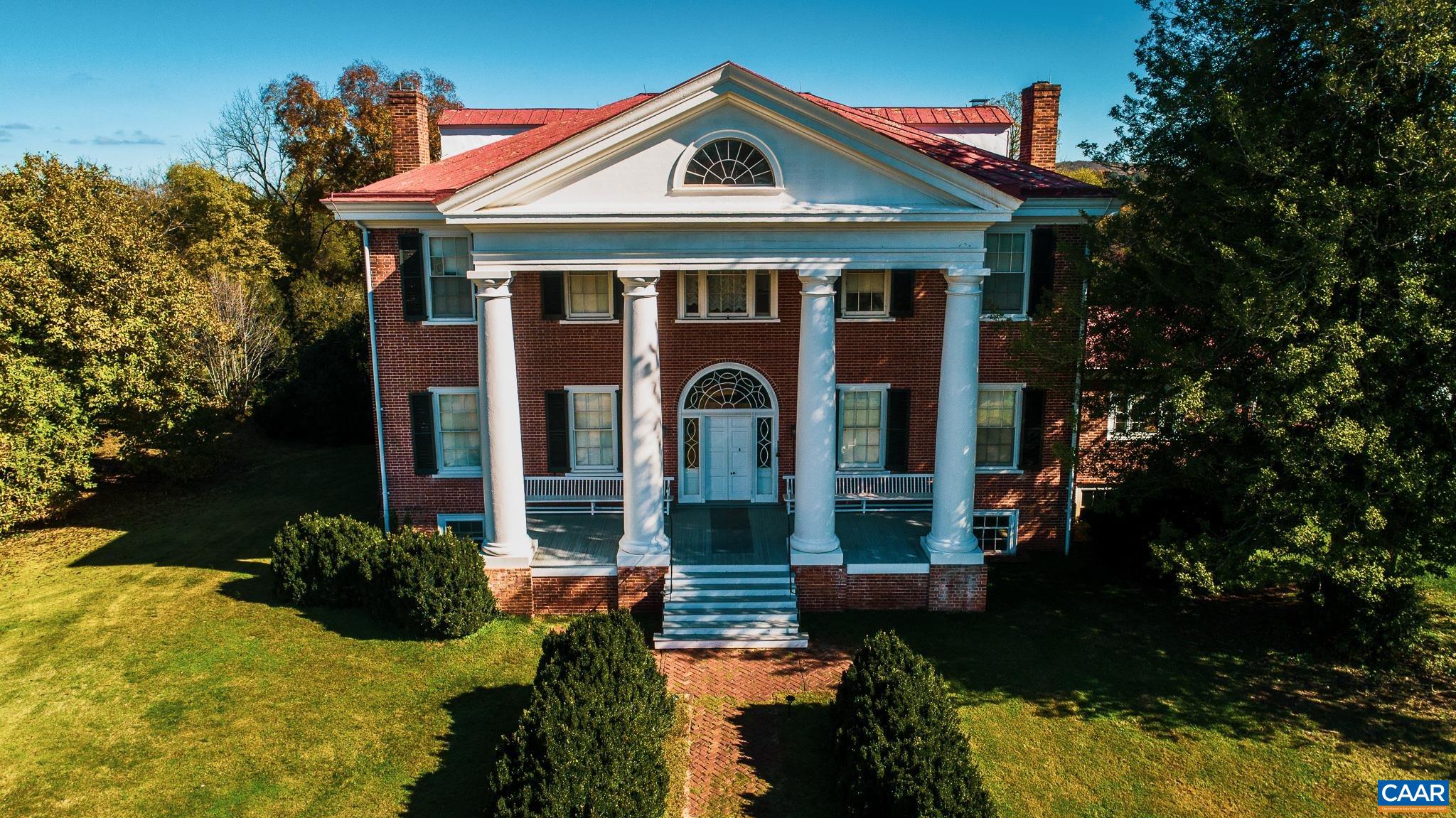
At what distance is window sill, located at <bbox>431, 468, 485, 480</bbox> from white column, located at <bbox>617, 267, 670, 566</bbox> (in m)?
4.66

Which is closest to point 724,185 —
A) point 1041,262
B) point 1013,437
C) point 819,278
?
point 819,278

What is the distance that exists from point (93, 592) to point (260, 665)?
21.2 feet

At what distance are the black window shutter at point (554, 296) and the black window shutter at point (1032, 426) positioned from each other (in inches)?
411

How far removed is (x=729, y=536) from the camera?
17156 mm

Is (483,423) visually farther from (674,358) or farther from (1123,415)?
(1123,415)

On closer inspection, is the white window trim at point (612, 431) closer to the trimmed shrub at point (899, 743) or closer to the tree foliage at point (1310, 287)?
the trimmed shrub at point (899, 743)

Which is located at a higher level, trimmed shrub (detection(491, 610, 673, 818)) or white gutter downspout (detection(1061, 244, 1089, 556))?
white gutter downspout (detection(1061, 244, 1089, 556))

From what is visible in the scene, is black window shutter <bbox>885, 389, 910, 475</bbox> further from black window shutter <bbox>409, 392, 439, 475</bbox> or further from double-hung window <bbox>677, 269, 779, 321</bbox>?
black window shutter <bbox>409, 392, 439, 475</bbox>

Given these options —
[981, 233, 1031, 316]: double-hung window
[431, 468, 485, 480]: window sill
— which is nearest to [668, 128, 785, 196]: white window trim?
[981, 233, 1031, 316]: double-hung window

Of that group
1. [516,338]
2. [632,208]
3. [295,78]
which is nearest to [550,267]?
[632,208]

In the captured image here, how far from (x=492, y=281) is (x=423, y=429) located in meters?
5.50

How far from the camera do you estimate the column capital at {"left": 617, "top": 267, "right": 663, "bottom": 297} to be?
14.7 m

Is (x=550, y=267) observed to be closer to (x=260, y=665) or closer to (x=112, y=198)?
(x=260, y=665)

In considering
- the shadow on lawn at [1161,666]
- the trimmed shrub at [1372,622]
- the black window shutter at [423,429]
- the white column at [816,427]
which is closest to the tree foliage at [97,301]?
the black window shutter at [423,429]
